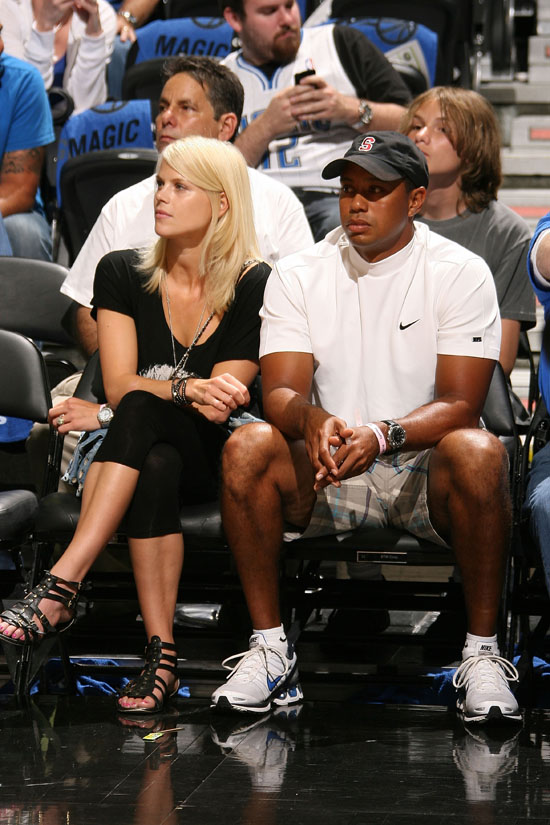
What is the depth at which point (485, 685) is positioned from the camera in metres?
2.65

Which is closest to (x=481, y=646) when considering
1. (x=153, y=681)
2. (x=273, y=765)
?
(x=273, y=765)

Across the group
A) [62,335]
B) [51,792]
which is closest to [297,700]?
[51,792]

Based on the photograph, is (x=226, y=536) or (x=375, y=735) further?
(x=226, y=536)

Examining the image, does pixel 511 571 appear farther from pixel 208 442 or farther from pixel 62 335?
pixel 62 335

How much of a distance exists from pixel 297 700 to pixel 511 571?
24.9 inches

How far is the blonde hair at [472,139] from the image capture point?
3799 millimetres

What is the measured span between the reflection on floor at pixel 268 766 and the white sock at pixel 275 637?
152 millimetres

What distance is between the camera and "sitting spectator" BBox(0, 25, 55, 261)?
4.77 meters

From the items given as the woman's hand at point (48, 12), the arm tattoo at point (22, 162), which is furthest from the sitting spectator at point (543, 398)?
the woman's hand at point (48, 12)

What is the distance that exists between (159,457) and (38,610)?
47cm

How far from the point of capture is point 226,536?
2900 millimetres

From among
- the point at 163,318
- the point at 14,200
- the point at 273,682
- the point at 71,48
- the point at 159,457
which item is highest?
the point at 71,48

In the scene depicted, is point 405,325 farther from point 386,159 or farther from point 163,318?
point 163,318

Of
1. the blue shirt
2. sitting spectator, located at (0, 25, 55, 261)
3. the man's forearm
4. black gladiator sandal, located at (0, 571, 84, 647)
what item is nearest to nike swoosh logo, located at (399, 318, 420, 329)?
black gladiator sandal, located at (0, 571, 84, 647)
